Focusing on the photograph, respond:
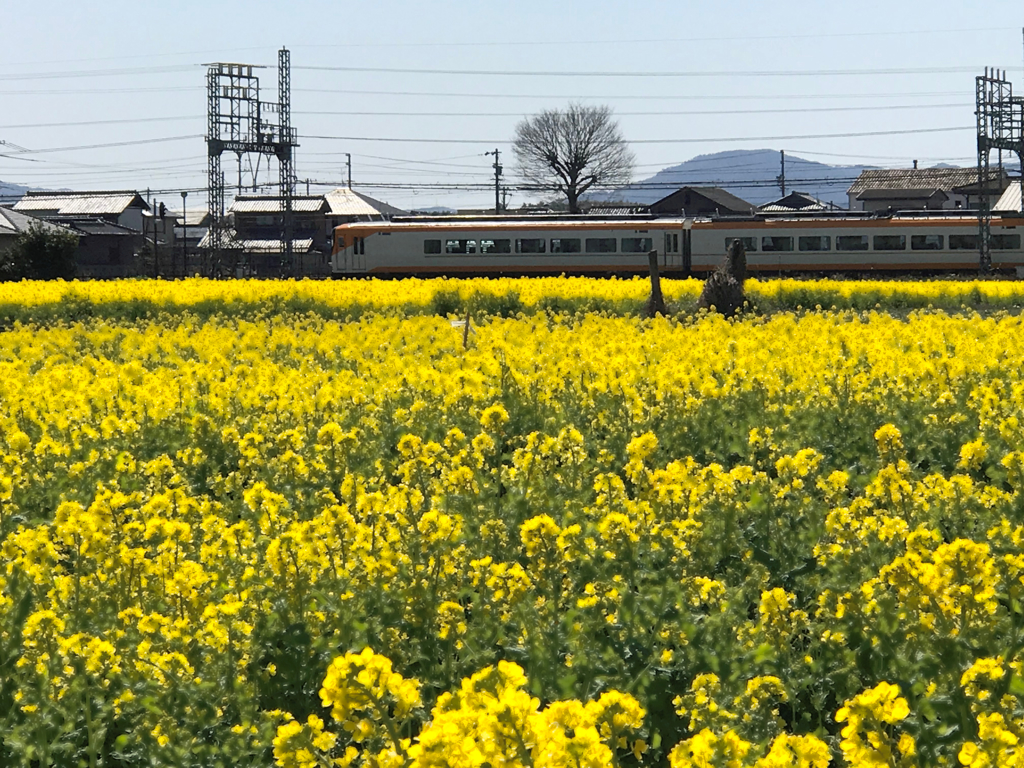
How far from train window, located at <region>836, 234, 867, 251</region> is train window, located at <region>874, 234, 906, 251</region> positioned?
1.19ft

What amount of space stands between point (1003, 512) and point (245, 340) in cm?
997

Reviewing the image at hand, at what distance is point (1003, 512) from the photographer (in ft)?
18.2

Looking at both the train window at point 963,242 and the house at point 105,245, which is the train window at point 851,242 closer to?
the train window at point 963,242

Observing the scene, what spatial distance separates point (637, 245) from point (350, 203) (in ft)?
154

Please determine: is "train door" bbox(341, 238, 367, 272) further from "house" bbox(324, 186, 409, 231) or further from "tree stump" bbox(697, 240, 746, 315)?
"house" bbox(324, 186, 409, 231)

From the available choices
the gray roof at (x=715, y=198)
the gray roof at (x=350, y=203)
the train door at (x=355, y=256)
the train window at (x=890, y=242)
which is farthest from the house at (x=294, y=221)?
the train window at (x=890, y=242)

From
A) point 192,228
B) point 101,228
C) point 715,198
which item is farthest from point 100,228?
point 715,198

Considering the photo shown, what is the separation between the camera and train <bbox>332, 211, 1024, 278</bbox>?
1326 inches

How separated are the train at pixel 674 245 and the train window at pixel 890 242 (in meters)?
0.03

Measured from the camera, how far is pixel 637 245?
114ft

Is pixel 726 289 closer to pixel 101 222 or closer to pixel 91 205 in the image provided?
pixel 101 222

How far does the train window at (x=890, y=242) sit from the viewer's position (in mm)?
33719

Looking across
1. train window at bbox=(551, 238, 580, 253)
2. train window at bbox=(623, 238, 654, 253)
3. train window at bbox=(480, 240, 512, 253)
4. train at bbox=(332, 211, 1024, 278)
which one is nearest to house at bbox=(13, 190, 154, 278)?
train at bbox=(332, 211, 1024, 278)

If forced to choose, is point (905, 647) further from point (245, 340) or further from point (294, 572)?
point (245, 340)
